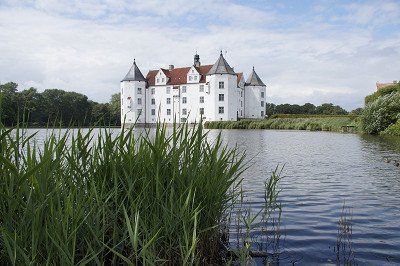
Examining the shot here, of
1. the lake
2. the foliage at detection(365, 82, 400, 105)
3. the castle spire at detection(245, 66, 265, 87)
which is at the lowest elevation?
the lake

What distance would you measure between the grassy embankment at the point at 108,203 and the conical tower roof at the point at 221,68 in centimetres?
6318

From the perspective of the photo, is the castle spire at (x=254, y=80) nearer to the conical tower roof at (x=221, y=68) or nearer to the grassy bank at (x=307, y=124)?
the conical tower roof at (x=221, y=68)

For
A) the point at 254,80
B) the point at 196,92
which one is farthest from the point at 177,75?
the point at 254,80

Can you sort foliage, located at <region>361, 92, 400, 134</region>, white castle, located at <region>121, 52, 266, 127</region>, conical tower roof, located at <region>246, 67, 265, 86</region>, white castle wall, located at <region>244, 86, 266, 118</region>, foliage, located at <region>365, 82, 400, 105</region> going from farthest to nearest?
conical tower roof, located at <region>246, 67, 265, 86</region> < white castle wall, located at <region>244, 86, 266, 118</region> < white castle, located at <region>121, 52, 266, 127</region> < foliage, located at <region>365, 82, 400, 105</region> < foliage, located at <region>361, 92, 400, 134</region>

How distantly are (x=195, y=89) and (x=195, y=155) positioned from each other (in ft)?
219

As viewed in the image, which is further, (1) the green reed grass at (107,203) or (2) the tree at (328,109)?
(2) the tree at (328,109)

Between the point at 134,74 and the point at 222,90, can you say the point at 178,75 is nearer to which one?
the point at 134,74

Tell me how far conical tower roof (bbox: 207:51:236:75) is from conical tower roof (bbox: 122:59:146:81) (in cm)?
1326

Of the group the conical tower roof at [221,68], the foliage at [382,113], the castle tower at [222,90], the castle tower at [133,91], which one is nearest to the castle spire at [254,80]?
the castle tower at [222,90]

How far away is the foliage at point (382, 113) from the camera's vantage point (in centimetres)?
3472

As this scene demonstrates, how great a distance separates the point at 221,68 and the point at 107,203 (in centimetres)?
6450

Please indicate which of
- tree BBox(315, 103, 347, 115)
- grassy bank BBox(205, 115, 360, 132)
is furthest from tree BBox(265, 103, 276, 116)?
grassy bank BBox(205, 115, 360, 132)

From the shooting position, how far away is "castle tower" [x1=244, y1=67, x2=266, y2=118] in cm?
7344

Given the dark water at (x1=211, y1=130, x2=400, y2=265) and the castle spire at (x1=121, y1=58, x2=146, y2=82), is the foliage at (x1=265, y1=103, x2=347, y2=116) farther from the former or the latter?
the dark water at (x1=211, y1=130, x2=400, y2=265)
